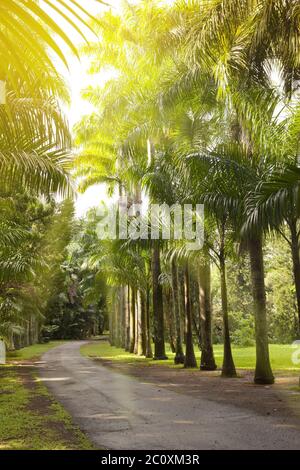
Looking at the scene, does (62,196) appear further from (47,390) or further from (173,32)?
(173,32)

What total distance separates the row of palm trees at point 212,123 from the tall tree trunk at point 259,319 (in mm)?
29

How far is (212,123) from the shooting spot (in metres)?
16.4

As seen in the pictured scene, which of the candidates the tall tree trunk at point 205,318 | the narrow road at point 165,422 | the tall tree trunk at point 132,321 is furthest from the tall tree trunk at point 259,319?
the tall tree trunk at point 132,321

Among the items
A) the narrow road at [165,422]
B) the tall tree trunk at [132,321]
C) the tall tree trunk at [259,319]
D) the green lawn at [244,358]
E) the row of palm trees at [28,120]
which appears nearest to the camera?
the row of palm trees at [28,120]

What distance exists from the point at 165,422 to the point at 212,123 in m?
11.4

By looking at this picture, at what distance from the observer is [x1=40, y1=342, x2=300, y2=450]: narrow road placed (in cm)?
586

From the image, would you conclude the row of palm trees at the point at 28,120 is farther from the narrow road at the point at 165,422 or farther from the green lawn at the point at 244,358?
the green lawn at the point at 244,358

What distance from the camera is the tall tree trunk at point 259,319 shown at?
12.9 meters

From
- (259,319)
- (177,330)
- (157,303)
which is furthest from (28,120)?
(157,303)

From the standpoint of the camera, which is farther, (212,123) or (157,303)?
(157,303)

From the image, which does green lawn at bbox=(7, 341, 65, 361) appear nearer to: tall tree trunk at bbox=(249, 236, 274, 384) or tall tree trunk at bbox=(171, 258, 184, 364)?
tall tree trunk at bbox=(171, 258, 184, 364)

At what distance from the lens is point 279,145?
1117 cm

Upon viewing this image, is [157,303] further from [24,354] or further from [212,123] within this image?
[24,354]

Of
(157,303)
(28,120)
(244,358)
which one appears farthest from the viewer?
(244,358)
